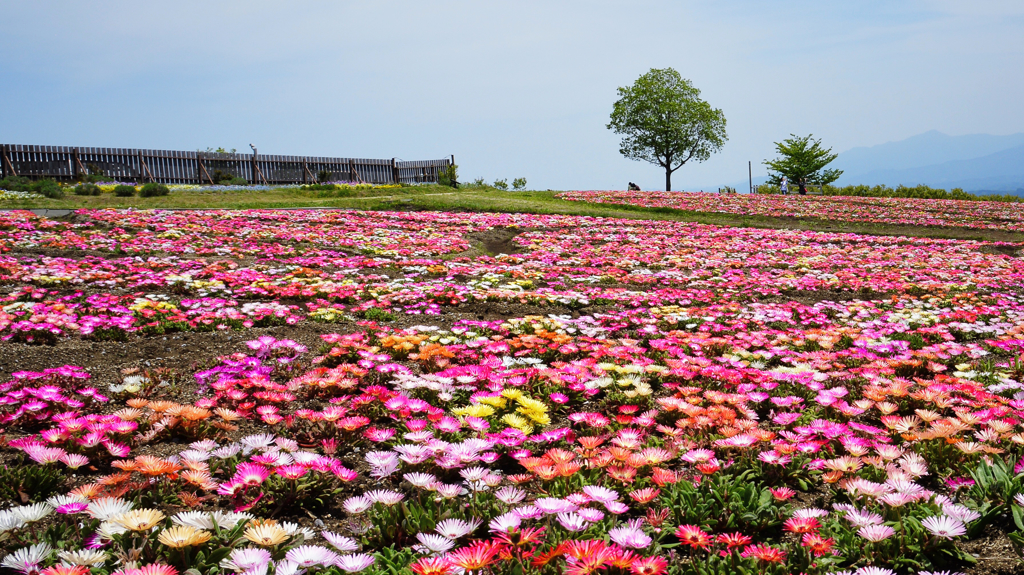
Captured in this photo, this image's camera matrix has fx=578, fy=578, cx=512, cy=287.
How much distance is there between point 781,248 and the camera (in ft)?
45.3

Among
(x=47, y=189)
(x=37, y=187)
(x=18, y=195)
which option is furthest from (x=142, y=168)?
(x=18, y=195)

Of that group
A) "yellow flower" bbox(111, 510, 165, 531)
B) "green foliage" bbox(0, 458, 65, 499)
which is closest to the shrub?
"green foliage" bbox(0, 458, 65, 499)

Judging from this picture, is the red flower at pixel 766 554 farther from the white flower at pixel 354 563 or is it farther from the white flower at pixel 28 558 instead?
the white flower at pixel 28 558

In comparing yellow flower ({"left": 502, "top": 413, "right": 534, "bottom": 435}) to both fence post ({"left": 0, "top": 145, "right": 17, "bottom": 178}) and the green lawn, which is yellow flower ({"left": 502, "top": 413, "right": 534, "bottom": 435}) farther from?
fence post ({"left": 0, "top": 145, "right": 17, "bottom": 178})

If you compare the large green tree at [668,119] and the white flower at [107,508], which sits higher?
the large green tree at [668,119]

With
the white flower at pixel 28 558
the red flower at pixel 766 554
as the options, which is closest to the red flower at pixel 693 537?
the red flower at pixel 766 554

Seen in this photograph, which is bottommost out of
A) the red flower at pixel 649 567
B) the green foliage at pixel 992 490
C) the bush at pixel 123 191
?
the green foliage at pixel 992 490

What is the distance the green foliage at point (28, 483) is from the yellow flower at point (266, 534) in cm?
111

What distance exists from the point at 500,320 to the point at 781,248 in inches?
405

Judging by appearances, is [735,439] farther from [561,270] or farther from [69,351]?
[561,270]

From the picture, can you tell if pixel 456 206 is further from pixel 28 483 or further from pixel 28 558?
pixel 28 558

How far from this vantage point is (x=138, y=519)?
1771mm

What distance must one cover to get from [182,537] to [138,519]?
186 millimetres

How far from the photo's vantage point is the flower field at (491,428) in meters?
1.92
